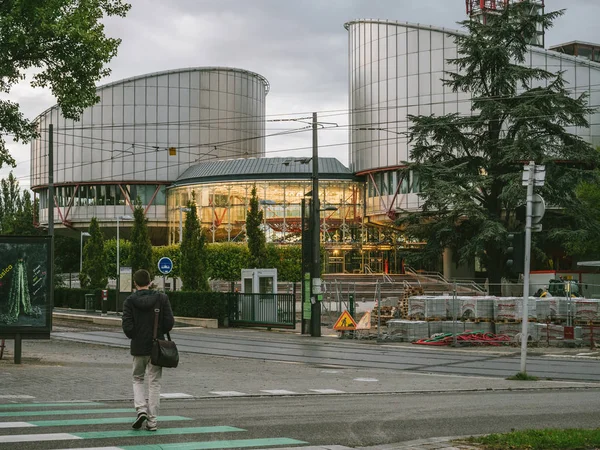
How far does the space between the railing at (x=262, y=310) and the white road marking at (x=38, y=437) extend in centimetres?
2788

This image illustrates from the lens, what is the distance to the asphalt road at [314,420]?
29.7 ft

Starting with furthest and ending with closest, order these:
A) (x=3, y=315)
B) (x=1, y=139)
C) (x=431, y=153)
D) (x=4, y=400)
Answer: (x=431, y=153) → (x=1, y=139) → (x=3, y=315) → (x=4, y=400)

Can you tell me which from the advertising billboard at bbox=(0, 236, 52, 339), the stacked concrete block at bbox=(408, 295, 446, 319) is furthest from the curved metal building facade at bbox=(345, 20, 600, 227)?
the advertising billboard at bbox=(0, 236, 52, 339)

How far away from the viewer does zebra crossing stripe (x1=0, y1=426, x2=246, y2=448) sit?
8.74 metres

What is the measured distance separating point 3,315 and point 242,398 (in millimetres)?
6632

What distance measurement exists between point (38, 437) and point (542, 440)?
4885 mm

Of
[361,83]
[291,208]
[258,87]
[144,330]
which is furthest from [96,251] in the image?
[258,87]

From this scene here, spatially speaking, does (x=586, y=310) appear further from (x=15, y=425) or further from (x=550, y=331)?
(x=15, y=425)

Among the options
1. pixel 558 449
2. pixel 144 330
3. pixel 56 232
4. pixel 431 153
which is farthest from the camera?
pixel 56 232

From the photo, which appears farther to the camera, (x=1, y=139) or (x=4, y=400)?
(x=1, y=139)

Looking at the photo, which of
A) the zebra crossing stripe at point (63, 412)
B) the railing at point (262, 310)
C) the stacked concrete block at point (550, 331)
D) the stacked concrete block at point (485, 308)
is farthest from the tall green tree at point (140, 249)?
the zebra crossing stripe at point (63, 412)

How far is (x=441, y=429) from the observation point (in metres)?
10.2

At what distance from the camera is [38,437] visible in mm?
8828

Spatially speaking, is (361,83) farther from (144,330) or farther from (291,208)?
(144,330)
